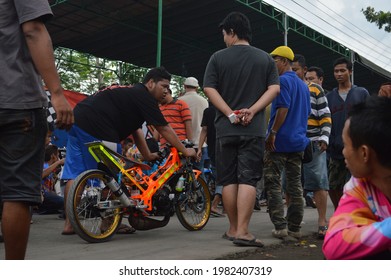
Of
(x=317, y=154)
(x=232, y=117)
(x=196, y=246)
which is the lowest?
(x=196, y=246)

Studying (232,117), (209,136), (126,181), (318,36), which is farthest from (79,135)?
(318,36)

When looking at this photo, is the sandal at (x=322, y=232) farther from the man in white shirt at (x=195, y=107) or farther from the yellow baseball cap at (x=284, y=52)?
the man in white shirt at (x=195, y=107)

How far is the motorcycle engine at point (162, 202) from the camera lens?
4531 mm

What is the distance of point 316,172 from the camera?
4.72 meters

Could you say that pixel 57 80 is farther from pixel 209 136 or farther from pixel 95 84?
pixel 95 84

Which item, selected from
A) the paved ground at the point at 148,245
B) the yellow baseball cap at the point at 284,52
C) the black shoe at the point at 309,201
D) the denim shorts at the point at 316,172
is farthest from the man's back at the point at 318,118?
the black shoe at the point at 309,201

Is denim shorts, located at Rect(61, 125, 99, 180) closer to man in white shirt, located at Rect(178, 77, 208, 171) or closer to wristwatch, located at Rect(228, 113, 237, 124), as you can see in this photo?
wristwatch, located at Rect(228, 113, 237, 124)

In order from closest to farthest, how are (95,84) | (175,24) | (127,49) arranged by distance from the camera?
(175,24), (127,49), (95,84)

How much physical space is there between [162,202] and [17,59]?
244 centimetres

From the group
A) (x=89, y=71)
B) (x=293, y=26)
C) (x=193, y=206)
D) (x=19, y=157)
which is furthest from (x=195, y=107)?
(x=89, y=71)

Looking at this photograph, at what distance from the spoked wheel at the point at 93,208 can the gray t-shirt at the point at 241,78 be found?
1146 millimetres

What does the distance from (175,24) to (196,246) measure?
49.8 feet

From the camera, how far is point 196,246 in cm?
383

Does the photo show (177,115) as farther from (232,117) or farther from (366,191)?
(366,191)
